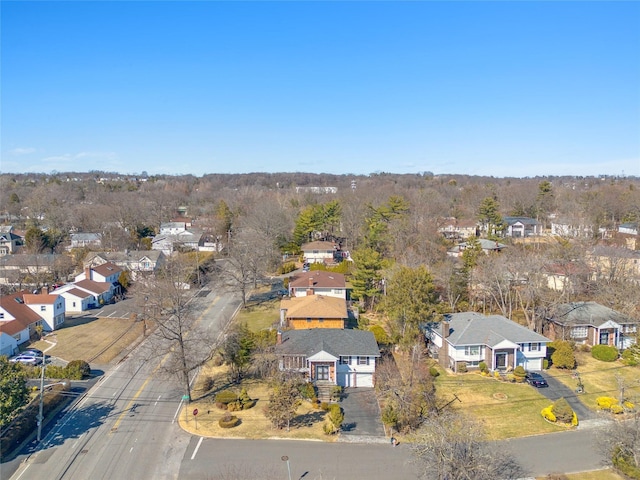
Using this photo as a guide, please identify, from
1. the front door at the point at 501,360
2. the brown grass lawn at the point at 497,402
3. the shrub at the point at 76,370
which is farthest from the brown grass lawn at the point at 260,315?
the front door at the point at 501,360

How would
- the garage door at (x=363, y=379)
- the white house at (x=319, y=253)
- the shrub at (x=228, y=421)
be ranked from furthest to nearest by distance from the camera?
1. the white house at (x=319, y=253)
2. the garage door at (x=363, y=379)
3. the shrub at (x=228, y=421)

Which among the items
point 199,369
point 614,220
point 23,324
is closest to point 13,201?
point 23,324

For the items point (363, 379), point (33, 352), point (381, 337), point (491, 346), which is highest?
point (491, 346)

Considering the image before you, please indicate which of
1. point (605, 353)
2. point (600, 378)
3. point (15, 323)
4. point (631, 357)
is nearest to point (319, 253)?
point (15, 323)

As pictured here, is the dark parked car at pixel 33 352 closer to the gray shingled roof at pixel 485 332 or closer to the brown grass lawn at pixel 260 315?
the brown grass lawn at pixel 260 315

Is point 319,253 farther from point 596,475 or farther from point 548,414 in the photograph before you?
point 596,475
